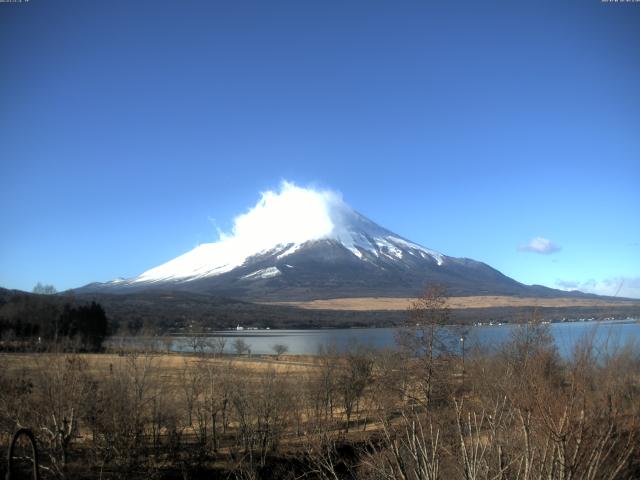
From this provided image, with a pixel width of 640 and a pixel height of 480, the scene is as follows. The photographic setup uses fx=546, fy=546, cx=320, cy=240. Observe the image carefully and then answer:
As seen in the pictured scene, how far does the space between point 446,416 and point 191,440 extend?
50.5ft

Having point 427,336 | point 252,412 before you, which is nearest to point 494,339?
point 427,336

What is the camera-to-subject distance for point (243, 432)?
24828mm

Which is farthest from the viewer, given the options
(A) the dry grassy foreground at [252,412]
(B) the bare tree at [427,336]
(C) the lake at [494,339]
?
(B) the bare tree at [427,336]

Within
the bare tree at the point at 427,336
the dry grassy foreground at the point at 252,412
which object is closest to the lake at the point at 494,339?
the dry grassy foreground at the point at 252,412

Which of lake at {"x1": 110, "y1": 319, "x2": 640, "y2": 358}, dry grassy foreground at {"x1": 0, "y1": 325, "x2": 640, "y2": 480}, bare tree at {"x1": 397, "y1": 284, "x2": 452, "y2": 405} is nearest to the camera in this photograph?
lake at {"x1": 110, "y1": 319, "x2": 640, "y2": 358}

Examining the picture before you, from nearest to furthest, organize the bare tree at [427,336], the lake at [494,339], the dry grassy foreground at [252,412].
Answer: the lake at [494,339], the dry grassy foreground at [252,412], the bare tree at [427,336]

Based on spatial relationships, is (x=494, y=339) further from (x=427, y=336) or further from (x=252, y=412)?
(x=252, y=412)

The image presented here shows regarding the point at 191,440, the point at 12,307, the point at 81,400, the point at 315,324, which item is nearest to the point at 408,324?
the point at 191,440

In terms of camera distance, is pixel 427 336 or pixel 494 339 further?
pixel 494 339

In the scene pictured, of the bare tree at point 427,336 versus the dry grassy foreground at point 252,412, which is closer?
the dry grassy foreground at point 252,412

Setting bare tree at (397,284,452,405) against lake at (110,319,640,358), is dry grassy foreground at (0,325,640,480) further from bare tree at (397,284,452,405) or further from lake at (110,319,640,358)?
lake at (110,319,640,358)

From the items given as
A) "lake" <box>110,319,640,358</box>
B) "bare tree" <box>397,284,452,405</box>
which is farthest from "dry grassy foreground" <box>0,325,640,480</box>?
"lake" <box>110,319,640,358</box>

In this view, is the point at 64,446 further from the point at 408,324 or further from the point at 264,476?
the point at 408,324

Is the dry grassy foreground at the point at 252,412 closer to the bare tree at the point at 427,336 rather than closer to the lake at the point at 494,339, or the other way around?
the bare tree at the point at 427,336
